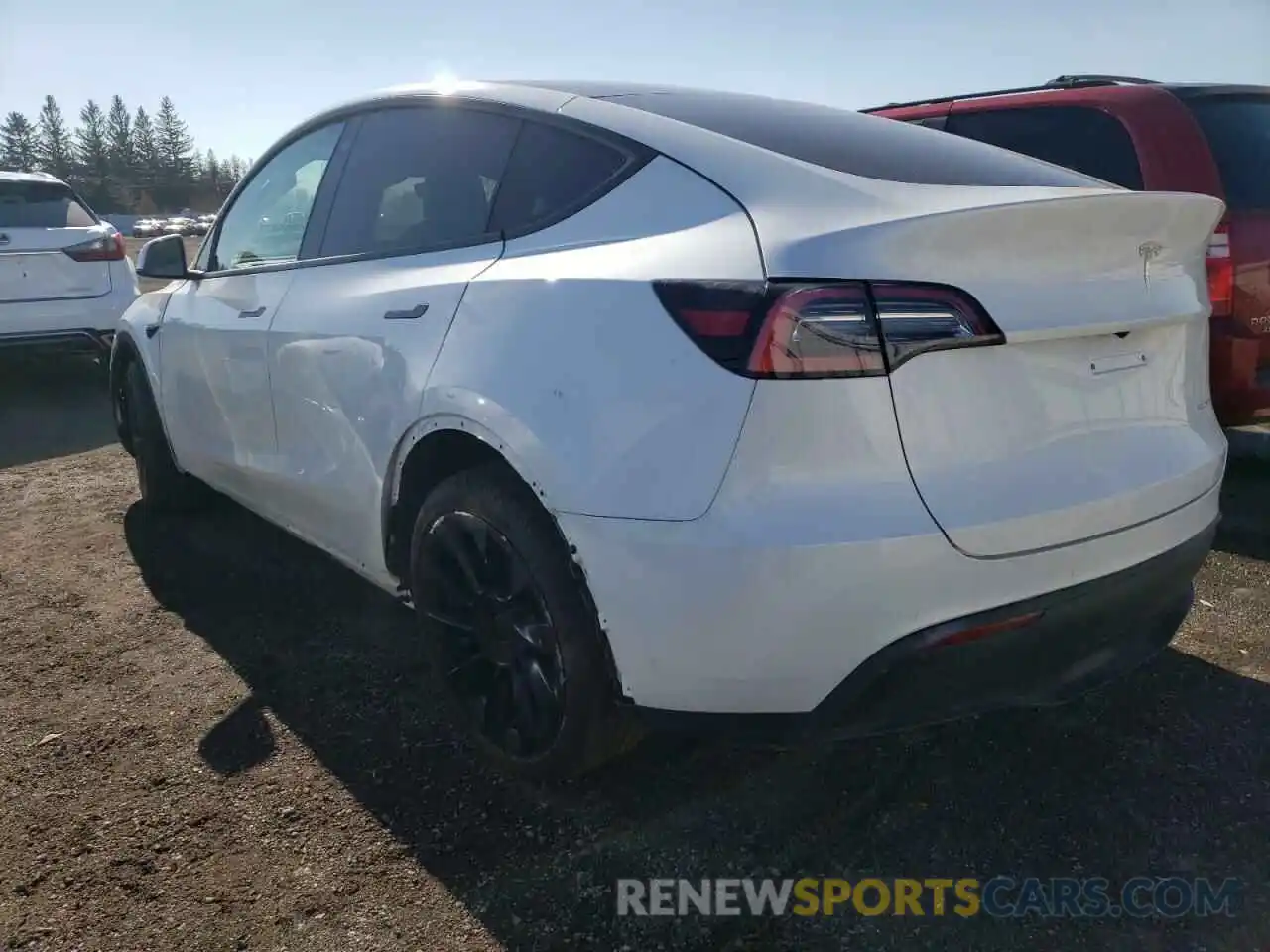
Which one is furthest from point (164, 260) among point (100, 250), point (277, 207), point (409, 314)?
point (100, 250)

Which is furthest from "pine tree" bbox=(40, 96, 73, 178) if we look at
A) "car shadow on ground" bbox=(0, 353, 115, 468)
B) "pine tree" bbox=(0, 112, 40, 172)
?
"car shadow on ground" bbox=(0, 353, 115, 468)

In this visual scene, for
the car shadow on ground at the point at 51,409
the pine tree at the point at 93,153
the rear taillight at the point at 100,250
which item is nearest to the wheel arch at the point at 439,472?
the car shadow on ground at the point at 51,409

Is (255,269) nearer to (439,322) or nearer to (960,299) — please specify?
(439,322)

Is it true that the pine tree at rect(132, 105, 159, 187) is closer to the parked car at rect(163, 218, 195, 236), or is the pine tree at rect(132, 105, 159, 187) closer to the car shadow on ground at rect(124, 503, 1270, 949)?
the parked car at rect(163, 218, 195, 236)

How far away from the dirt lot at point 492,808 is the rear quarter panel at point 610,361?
33.1 inches

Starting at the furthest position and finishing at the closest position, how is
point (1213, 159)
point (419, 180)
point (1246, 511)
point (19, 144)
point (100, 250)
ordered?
point (19, 144) < point (100, 250) < point (1246, 511) < point (1213, 159) < point (419, 180)

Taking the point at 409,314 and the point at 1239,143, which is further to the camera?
the point at 1239,143

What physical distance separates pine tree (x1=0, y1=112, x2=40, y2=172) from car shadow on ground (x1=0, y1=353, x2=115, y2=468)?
80.5 m

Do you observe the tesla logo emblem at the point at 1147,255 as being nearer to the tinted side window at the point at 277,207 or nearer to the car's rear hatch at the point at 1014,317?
the car's rear hatch at the point at 1014,317

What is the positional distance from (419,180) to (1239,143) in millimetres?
3365

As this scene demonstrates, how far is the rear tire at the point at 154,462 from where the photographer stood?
14.7 feet

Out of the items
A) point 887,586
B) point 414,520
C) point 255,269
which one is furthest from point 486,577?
point 255,269

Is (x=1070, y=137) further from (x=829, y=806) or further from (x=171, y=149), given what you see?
(x=171, y=149)

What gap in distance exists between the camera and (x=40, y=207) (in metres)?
7.41
